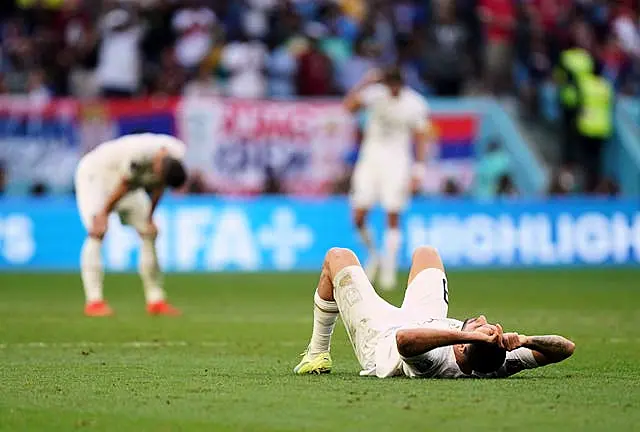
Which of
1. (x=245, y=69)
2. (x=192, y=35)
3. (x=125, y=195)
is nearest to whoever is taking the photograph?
(x=125, y=195)

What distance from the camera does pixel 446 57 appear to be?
1113 inches

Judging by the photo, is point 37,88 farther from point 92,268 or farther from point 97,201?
point 92,268

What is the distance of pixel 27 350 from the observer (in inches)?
451

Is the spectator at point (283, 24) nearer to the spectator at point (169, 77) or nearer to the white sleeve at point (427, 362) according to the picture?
the spectator at point (169, 77)

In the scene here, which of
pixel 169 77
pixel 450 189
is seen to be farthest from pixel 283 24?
pixel 450 189

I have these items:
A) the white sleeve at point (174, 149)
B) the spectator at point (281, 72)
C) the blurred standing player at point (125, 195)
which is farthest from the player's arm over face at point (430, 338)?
the spectator at point (281, 72)

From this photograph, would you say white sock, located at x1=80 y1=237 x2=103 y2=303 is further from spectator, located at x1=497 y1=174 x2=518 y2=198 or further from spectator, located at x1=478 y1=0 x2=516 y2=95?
spectator, located at x1=478 y1=0 x2=516 y2=95

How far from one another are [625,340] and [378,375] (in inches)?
168

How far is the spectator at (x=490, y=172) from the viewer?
2734 centimetres

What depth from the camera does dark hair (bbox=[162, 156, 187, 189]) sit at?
14281mm

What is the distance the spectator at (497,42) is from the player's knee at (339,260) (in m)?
20.8

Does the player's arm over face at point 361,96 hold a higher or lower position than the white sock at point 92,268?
higher

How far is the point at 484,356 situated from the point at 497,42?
70.2 ft

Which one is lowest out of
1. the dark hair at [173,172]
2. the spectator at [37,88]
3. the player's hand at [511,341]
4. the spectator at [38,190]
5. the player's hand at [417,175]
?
the player's hand at [511,341]
